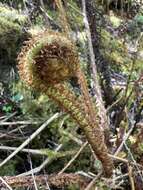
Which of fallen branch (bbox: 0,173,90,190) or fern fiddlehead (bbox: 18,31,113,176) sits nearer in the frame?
fern fiddlehead (bbox: 18,31,113,176)

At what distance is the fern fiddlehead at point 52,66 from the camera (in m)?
1.30

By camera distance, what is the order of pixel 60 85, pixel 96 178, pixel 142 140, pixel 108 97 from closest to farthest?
pixel 60 85, pixel 96 178, pixel 142 140, pixel 108 97

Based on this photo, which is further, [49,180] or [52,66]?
[49,180]

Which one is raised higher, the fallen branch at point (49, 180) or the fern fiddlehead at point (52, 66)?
the fern fiddlehead at point (52, 66)

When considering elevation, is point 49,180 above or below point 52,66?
below

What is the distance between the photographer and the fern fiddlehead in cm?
130

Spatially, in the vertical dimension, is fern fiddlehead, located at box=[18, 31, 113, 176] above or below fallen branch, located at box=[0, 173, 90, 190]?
above

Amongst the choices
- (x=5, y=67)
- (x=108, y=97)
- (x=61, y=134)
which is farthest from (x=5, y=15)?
(x=61, y=134)

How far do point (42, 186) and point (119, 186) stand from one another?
13.7 inches

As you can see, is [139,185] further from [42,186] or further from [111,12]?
[111,12]

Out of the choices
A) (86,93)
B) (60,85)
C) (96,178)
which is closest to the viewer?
(60,85)

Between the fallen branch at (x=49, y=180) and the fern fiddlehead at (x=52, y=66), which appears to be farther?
the fallen branch at (x=49, y=180)

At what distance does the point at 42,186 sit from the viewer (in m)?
1.84

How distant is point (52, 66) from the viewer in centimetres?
133
